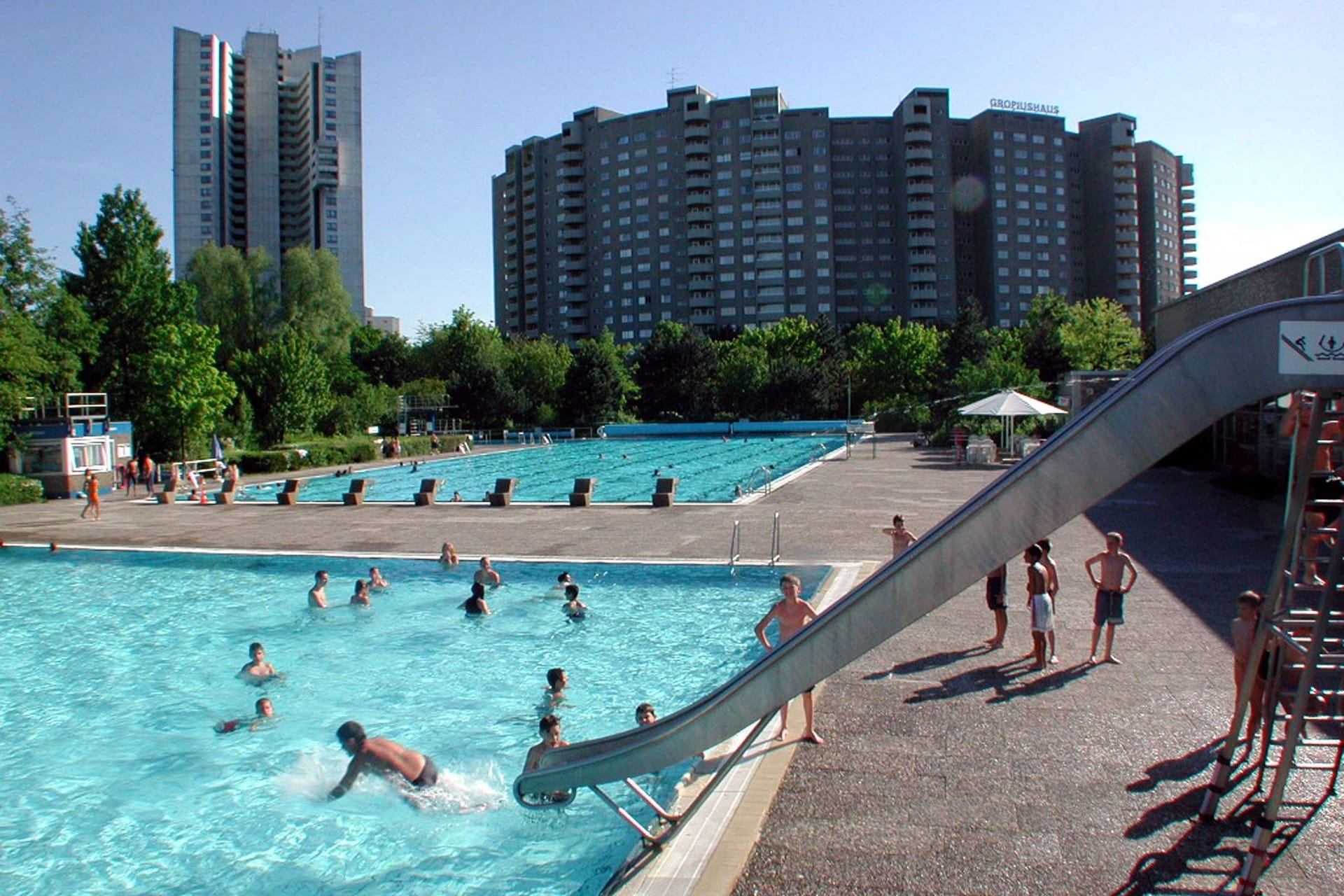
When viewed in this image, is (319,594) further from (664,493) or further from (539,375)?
(539,375)

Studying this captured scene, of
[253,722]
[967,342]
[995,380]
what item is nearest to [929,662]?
[253,722]

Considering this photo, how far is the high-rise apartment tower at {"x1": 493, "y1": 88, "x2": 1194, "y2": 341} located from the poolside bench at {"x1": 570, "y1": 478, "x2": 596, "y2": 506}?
88.3 m

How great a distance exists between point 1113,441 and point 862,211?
11521 cm

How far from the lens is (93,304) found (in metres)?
44.0

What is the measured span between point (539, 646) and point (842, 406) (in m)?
57.1

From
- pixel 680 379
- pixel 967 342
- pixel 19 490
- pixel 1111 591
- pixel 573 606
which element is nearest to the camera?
pixel 1111 591

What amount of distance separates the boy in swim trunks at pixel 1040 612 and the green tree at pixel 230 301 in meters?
60.4

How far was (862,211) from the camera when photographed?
112m

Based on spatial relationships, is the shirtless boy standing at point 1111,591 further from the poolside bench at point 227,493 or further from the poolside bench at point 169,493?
the poolside bench at point 169,493

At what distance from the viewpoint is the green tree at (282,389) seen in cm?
4453

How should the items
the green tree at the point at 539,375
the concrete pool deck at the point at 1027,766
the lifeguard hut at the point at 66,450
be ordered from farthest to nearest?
the green tree at the point at 539,375 → the lifeguard hut at the point at 66,450 → the concrete pool deck at the point at 1027,766

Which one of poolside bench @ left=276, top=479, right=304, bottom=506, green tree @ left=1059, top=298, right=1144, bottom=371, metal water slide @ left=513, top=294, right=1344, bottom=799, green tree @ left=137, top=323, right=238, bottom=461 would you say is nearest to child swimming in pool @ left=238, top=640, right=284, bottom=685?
metal water slide @ left=513, top=294, right=1344, bottom=799

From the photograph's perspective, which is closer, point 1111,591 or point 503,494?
point 1111,591

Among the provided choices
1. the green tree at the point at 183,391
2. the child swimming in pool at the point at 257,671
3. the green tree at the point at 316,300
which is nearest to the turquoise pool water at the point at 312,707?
the child swimming in pool at the point at 257,671
